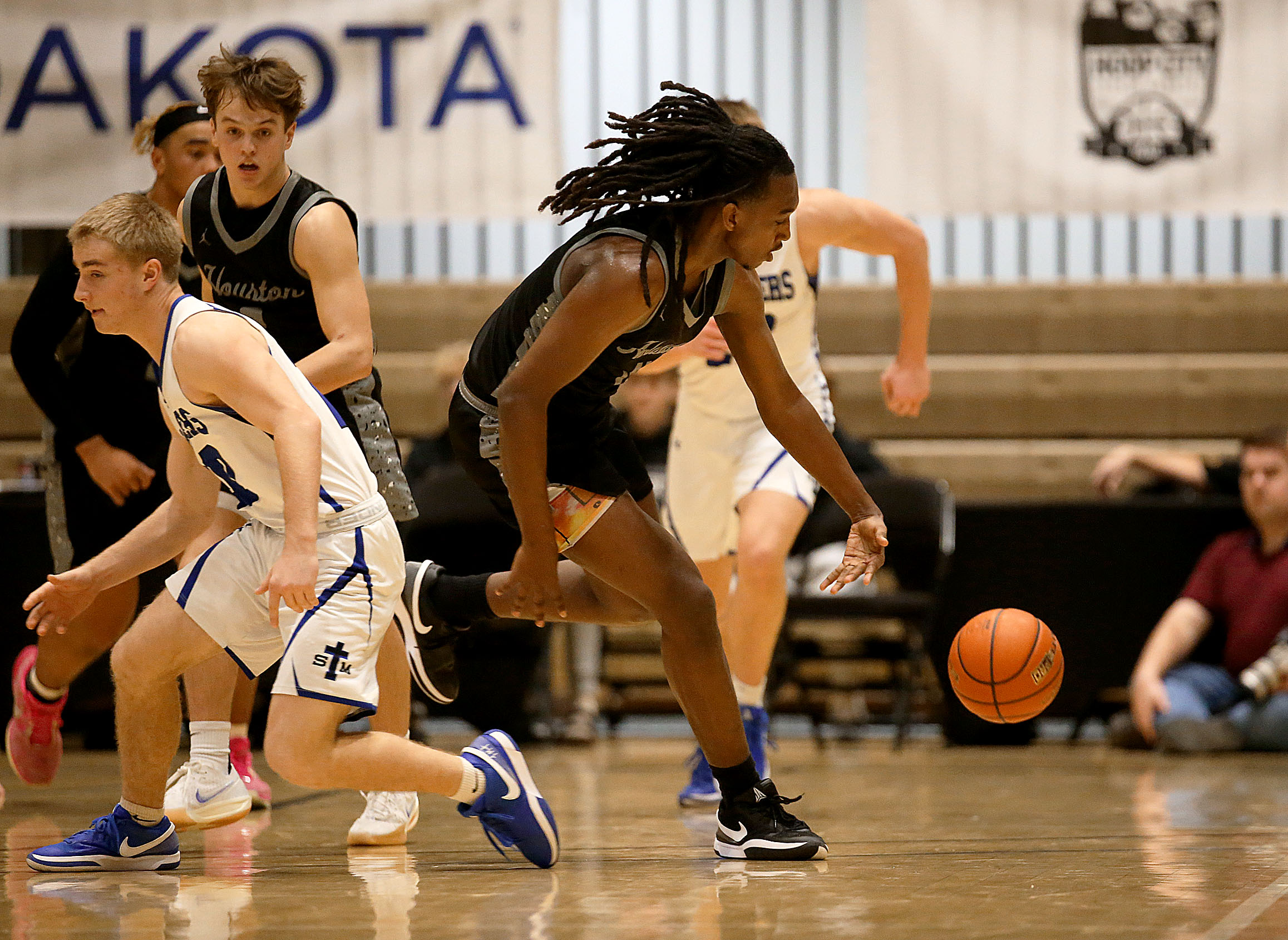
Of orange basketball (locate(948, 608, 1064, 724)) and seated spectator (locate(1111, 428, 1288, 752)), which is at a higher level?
orange basketball (locate(948, 608, 1064, 724))

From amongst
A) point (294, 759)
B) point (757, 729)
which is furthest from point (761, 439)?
point (294, 759)

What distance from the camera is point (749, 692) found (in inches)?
175

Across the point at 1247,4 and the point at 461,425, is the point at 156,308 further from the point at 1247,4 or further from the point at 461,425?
the point at 1247,4

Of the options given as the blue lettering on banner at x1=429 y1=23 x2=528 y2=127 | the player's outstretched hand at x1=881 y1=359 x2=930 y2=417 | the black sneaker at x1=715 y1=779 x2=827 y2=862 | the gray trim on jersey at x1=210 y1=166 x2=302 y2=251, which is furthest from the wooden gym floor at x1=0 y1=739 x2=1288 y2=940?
the blue lettering on banner at x1=429 y1=23 x2=528 y2=127

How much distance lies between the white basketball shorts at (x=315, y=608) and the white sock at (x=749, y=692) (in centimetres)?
144

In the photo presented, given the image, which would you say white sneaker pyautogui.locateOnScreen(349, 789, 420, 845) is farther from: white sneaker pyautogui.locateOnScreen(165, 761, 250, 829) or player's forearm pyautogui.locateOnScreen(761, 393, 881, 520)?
player's forearm pyautogui.locateOnScreen(761, 393, 881, 520)

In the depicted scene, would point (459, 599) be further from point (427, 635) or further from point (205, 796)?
point (205, 796)

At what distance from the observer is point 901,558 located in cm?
685

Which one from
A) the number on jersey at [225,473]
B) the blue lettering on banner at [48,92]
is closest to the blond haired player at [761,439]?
the number on jersey at [225,473]

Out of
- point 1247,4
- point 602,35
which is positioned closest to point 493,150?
point 602,35

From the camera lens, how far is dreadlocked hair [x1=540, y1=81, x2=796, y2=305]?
3.22m

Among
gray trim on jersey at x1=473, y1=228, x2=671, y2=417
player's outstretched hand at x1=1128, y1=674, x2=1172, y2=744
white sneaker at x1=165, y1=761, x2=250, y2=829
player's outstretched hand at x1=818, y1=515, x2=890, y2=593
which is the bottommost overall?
player's outstretched hand at x1=1128, y1=674, x2=1172, y2=744

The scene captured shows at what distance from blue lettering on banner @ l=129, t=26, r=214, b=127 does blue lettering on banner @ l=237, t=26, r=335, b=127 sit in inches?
10.1

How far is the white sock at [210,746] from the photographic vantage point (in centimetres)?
372
